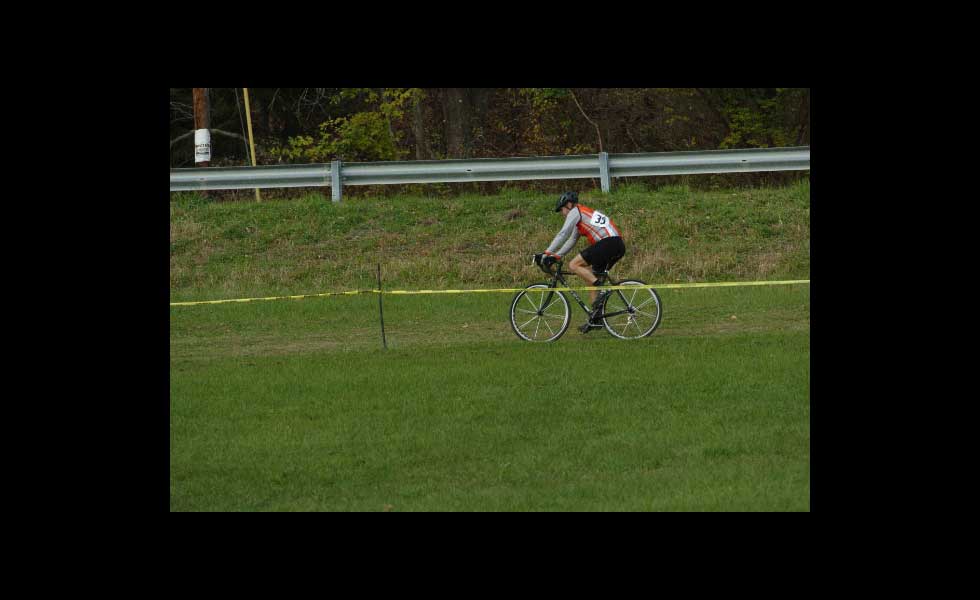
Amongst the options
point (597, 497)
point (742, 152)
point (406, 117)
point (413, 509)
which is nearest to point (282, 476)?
point (413, 509)

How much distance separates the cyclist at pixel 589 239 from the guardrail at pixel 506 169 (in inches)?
328

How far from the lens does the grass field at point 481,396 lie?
27.5 ft

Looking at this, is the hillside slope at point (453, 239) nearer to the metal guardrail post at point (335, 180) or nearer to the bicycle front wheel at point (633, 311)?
the metal guardrail post at point (335, 180)

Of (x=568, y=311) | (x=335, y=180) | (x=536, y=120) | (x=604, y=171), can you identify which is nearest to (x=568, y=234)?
(x=568, y=311)

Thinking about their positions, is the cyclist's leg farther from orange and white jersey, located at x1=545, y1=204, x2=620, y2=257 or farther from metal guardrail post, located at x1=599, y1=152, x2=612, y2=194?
metal guardrail post, located at x1=599, y1=152, x2=612, y2=194

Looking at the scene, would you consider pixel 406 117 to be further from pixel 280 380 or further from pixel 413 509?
pixel 413 509

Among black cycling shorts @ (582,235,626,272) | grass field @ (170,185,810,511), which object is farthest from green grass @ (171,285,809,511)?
black cycling shorts @ (582,235,626,272)

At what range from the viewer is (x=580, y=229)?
1461 cm

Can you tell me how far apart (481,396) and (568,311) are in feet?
11.7

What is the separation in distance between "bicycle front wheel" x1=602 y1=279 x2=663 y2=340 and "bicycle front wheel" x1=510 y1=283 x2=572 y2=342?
54 centimetres

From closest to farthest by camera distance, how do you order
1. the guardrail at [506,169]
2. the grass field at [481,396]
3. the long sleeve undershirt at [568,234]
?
the grass field at [481,396]
the long sleeve undershirt at [568,234]
the guardrail at [506,169]

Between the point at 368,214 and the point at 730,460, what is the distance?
14979 millimetres

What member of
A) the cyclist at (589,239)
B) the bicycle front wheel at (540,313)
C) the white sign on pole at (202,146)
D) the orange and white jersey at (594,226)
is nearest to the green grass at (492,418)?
the bicycle front wheel at (540,313)

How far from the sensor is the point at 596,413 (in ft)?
34.5
